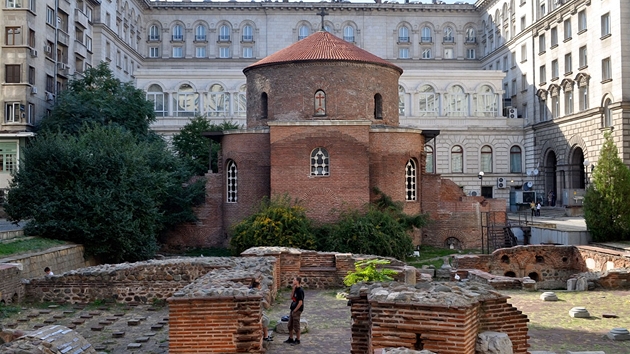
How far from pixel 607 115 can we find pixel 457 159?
44.6 ft

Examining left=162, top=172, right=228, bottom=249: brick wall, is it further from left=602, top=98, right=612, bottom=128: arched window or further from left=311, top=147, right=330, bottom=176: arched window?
left=602, top=98, right=612, bottom=128: arched window

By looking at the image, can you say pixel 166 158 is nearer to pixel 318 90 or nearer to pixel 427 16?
pixel 318 90

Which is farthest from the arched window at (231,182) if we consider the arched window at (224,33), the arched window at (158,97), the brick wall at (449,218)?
the arched window at (224,33)

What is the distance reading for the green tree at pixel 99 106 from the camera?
116 feet

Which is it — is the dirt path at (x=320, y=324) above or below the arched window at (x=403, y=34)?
below

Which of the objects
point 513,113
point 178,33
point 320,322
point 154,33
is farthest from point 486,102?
point 320,322

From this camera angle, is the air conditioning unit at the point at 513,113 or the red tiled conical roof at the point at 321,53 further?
the air conditioning unit at the point at 513,113

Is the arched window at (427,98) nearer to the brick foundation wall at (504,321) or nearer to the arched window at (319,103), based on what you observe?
the arched window at (319,103)

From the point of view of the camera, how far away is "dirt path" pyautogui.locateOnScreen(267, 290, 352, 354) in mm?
11203

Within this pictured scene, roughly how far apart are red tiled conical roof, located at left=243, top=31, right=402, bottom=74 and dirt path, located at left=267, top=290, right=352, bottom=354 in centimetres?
1453

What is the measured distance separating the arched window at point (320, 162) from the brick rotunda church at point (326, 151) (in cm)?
4

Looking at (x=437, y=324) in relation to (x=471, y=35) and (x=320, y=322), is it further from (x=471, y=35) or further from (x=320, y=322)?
(x=471, y=35)

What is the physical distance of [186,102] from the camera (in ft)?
170

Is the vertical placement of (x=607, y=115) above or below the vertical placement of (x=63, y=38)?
below
